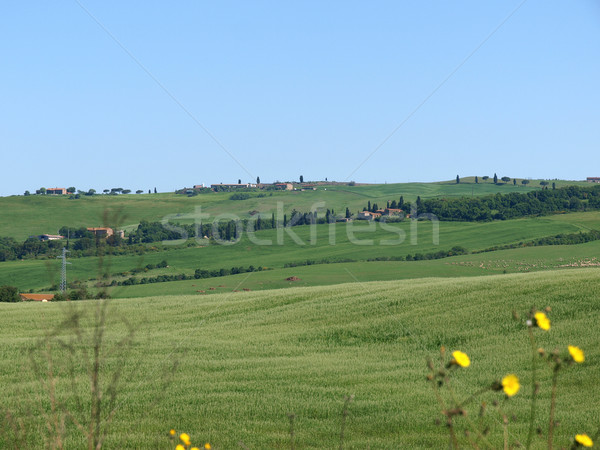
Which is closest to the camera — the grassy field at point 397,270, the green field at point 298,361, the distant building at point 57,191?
the green field at point 298,361

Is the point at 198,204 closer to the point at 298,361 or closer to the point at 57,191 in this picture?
the point at 57,191

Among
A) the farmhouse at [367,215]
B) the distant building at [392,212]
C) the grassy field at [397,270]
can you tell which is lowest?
the grassy field at [397,270]

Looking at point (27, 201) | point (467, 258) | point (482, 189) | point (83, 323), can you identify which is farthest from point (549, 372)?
point (27, 201)

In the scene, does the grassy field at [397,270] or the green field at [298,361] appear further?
the grassy field at [397,270]

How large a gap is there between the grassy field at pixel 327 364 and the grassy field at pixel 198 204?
86.5 meters

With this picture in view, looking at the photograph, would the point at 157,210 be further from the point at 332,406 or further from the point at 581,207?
the point at 332,406

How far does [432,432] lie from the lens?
320 inches

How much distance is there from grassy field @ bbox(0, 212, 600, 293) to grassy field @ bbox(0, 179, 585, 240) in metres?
19.2

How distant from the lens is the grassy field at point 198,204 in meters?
113

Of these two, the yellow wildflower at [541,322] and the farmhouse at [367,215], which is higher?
the yellow wildflower at [541,322]

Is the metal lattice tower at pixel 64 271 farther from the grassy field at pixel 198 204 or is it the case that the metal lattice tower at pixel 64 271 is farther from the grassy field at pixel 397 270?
the grassy field at pixel 198 204

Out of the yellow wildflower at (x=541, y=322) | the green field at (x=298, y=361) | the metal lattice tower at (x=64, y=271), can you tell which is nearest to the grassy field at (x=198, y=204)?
the metal lattice tower at (x=64, y=271)

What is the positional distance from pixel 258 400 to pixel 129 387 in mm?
2488

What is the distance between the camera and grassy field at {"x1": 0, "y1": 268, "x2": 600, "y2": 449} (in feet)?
26.6
